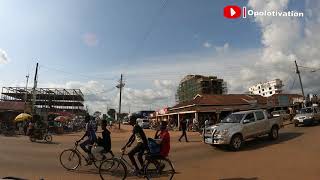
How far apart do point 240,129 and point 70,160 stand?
8918 mm

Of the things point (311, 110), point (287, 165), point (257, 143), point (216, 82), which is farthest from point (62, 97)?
point (287, 165)

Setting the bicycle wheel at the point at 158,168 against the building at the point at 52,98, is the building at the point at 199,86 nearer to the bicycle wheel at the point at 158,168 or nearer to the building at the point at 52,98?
the building at the point at 52,98

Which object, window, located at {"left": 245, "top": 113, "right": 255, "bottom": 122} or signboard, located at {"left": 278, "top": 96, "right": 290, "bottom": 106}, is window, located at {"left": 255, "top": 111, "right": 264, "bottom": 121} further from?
signboard, located at {"left": 278, "top": 96, "right": 290, "bottom": 106}

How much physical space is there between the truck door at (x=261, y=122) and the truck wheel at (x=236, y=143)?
1923mm

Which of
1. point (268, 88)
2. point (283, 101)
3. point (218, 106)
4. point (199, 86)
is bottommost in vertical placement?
point (218, 106)

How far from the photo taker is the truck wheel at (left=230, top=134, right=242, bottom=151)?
16.6 metres

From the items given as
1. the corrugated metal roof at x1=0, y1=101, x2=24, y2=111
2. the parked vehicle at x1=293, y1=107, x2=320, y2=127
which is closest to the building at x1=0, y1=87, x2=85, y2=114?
the corrugated metal roof at x1=0, y1=101, x2=24, y2=111

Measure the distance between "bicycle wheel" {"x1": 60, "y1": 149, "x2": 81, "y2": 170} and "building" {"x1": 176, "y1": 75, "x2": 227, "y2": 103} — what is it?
303ft

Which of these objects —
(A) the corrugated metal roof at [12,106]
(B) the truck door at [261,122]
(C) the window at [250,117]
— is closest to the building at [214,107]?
(B) the truck door at [261,122]

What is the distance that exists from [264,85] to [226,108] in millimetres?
115752

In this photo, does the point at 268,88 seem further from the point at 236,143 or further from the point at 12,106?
the point at 236,143

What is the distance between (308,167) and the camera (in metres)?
11.0

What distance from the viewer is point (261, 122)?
18.6 meters

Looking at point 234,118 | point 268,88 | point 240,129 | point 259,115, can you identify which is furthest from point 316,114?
point 268,88
